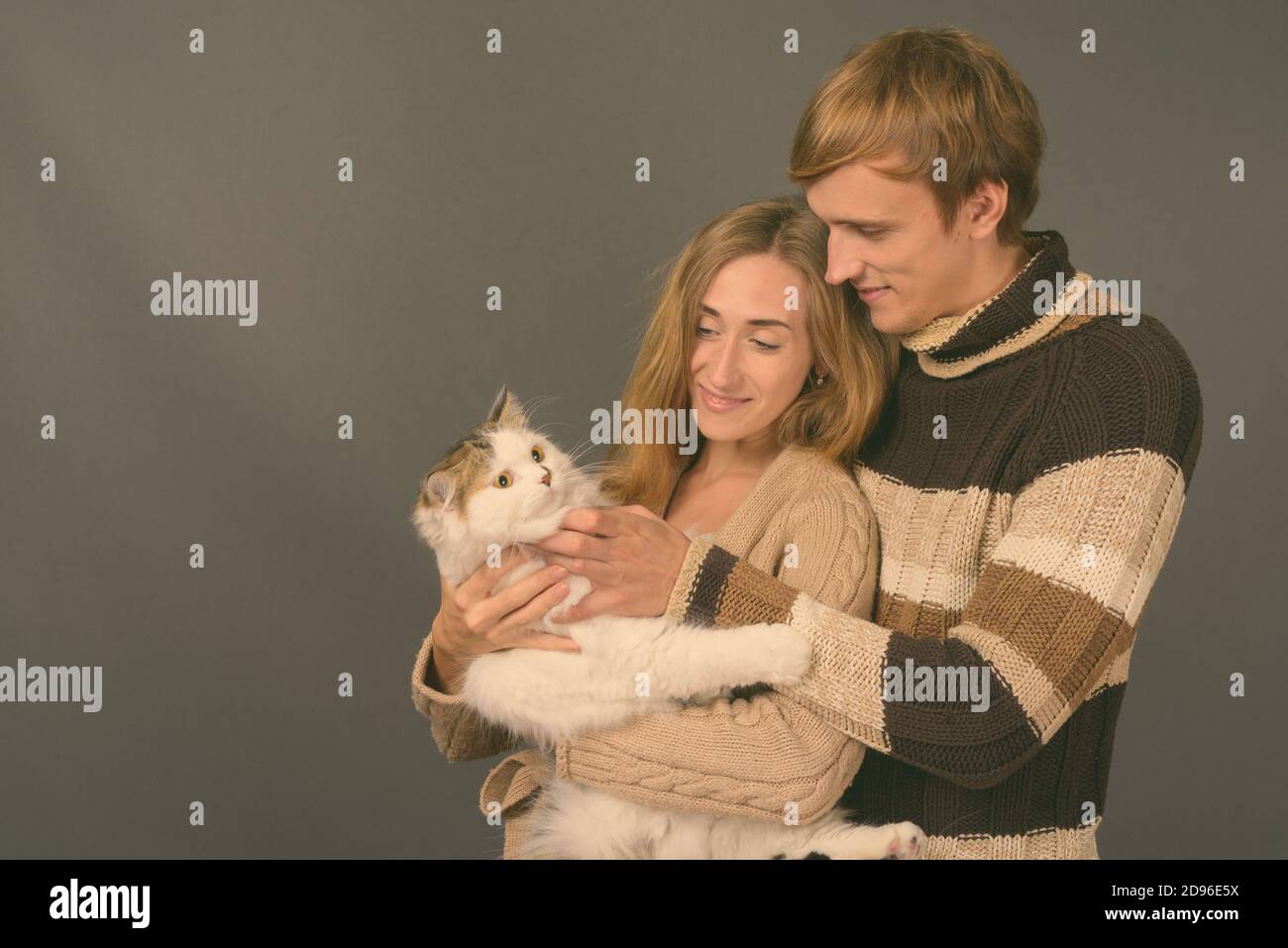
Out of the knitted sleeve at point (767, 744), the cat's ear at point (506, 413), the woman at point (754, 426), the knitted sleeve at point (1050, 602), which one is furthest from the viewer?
the cat's ear at point (506, 413)

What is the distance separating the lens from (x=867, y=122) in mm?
2125

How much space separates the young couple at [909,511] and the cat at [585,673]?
0.04 meters

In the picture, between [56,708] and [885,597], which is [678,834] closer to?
[885,597]

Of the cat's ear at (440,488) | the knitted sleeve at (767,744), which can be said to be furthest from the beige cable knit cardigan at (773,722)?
the cat's ear at (440,488)

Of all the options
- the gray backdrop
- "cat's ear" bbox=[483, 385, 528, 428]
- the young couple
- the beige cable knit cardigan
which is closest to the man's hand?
the young couple

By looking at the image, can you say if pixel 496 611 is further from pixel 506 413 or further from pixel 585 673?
pixel 506 413

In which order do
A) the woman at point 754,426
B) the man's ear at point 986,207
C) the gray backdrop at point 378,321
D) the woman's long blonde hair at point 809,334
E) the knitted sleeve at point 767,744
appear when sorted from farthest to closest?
the gray backdrop at point 378,321 → the woman's long blonde hair at point 809,334 → the woman at point 754,426 → the man's ear at point 986,207 → the knitted sleeve at point 767,744

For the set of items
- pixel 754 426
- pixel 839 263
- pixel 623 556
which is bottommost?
pixel 623 556

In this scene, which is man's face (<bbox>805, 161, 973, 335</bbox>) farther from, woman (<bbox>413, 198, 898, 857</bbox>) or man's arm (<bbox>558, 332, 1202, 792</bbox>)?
man's arm (<bbox>558, 332, 1202, 792</bbox>)

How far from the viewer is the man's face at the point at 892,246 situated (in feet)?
7.09

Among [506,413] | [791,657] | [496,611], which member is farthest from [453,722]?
[791,657]

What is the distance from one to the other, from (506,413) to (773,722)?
0.84 meters

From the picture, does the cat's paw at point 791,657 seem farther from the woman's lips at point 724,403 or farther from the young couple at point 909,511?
the woman's lips at point 724,403

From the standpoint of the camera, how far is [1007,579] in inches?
78.5
